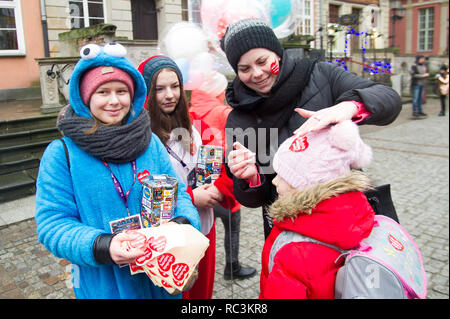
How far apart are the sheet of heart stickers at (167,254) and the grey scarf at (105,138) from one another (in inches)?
13.0

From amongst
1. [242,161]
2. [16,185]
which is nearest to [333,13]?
[242,161]

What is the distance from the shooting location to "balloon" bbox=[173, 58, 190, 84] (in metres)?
2.39

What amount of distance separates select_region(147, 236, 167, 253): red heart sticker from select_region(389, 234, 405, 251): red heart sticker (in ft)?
2.61

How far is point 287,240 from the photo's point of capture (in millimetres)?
1238

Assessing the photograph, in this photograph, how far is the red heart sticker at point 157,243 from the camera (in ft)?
3.99

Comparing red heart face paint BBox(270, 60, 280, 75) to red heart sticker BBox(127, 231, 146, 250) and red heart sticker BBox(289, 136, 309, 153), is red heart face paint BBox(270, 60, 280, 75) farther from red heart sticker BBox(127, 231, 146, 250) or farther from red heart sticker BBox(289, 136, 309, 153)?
red heart sticker BBox(127, 231, 146, 250)

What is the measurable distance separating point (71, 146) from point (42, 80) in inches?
28.0

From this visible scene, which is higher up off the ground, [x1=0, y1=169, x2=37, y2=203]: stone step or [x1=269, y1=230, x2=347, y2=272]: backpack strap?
[x1=0, y1=169, x2=37, y2=203]: stone step

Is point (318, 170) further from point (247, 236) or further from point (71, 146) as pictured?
point (247, 236)

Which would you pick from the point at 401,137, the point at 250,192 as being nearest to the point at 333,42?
the point at 250,192

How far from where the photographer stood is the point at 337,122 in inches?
48.1

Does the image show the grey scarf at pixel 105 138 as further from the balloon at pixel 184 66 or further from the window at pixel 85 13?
the balloon at pixel 184 66

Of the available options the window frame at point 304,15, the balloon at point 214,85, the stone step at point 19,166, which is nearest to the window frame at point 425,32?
the window frame at point 304,15

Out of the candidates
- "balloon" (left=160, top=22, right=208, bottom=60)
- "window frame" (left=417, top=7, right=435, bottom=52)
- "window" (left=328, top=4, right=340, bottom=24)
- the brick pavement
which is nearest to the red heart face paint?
"balloon" (left=160, top=22, right=208, bottom=60)
